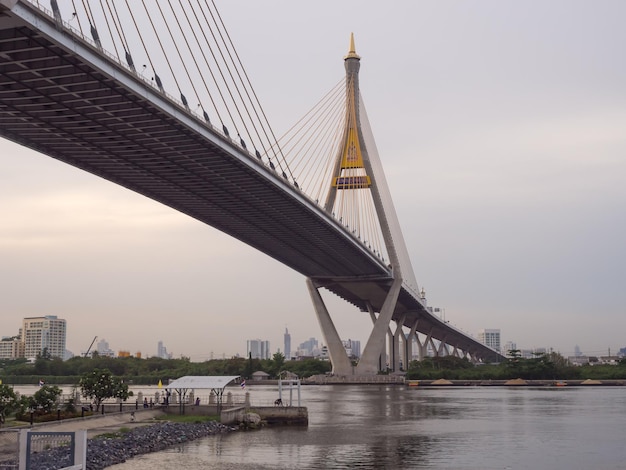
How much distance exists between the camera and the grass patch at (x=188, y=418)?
38.4 m

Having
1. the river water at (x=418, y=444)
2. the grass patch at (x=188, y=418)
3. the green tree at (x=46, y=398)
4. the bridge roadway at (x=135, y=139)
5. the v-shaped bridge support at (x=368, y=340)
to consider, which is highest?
the bridge roadway at (x=135, y=139)

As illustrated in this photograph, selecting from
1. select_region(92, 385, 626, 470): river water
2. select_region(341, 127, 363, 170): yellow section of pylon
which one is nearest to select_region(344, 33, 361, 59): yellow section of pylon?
select_region(341, 127, 363, 170): yellow section of pylon

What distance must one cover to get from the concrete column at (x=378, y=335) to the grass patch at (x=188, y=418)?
56300 mm

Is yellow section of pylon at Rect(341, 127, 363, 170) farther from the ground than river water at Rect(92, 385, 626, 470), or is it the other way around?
yellow section of pylon at Rect(341, 127, 363, 170)

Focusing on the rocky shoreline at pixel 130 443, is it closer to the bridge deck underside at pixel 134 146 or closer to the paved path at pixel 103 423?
the paved path at pixel 103 423

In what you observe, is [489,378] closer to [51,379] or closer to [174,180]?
[51,379]

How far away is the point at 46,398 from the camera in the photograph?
34.5 metres

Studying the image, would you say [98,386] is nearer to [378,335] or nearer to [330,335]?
[378,335]

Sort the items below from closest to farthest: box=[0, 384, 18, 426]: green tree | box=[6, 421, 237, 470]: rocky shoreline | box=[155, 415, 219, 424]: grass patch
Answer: box=[6, 421, 237, 470]: rocky shoreline → box=[0, 384, 18, 426]: green tree → box=[155, 415, 219, 424]: grass patch

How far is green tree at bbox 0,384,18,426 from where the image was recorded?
2936 cm

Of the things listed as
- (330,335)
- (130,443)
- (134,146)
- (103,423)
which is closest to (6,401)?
(130,443)

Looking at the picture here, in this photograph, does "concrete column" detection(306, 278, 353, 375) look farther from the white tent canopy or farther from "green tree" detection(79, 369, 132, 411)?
"green tree" detection(79, 369, 132, 411)

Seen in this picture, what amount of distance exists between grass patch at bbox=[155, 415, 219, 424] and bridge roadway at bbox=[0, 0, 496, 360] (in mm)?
13270

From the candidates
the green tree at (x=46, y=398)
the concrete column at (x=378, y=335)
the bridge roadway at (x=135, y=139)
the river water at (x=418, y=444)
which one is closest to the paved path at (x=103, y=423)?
the green tree at (x=46, y=398)
